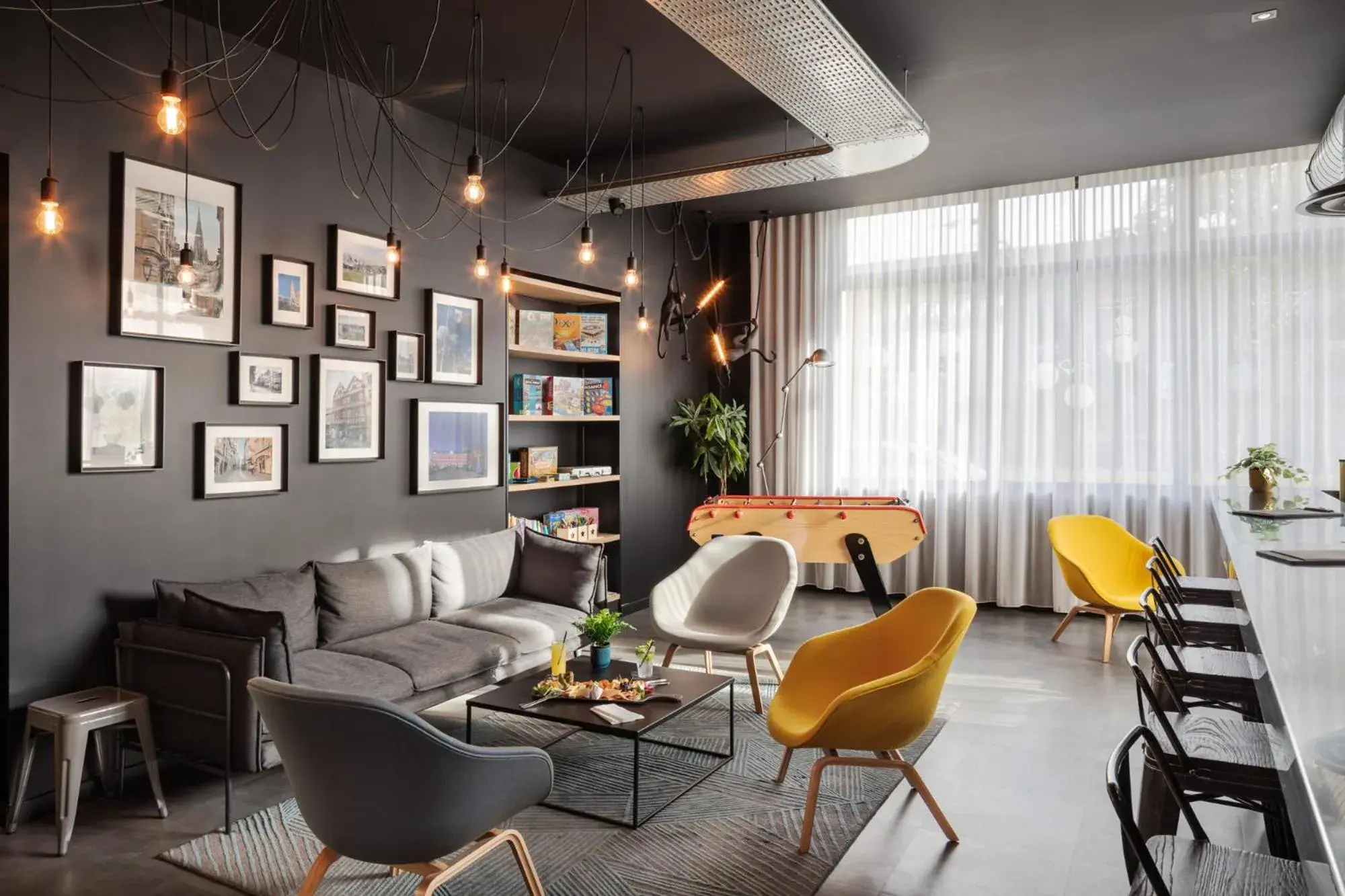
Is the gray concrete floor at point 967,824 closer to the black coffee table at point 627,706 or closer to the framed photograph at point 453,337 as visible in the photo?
the black coffee table at point 627,706

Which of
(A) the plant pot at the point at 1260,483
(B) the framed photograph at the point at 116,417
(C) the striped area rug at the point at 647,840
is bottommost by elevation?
(C) the striped area rug at the point at 647,840

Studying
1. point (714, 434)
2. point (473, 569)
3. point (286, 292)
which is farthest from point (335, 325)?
point (714, 434)

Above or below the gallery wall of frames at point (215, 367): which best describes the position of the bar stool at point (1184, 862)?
below

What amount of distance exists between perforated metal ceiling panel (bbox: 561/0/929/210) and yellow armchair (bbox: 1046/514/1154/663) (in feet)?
9.08

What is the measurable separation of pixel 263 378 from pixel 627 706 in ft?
7.85

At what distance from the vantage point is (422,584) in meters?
4.83

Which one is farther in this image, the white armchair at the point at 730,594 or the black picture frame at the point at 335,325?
the white armchair at the point at 730,594

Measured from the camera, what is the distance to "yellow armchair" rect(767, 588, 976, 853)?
3029 mm

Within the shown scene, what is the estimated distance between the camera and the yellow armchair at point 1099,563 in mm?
5691

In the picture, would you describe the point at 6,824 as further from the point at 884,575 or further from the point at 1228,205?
the point at 1228,205

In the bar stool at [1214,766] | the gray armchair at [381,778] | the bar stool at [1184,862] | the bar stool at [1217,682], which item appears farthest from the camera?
the bar stool at [1217,682]

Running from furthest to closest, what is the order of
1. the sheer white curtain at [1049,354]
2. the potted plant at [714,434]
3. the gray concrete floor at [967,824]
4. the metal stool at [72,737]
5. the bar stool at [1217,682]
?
the potted plant at [714,434] < the sheer white curtain at [1049,354] < the metal stool at [72,737] < the gray concrete floor at [967,824] < the bar stool at [1217,682]

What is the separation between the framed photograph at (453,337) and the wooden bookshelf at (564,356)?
1.32 ft

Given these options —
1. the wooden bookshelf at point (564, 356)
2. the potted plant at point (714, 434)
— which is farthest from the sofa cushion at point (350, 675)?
the potted plant at point (714, 434)
